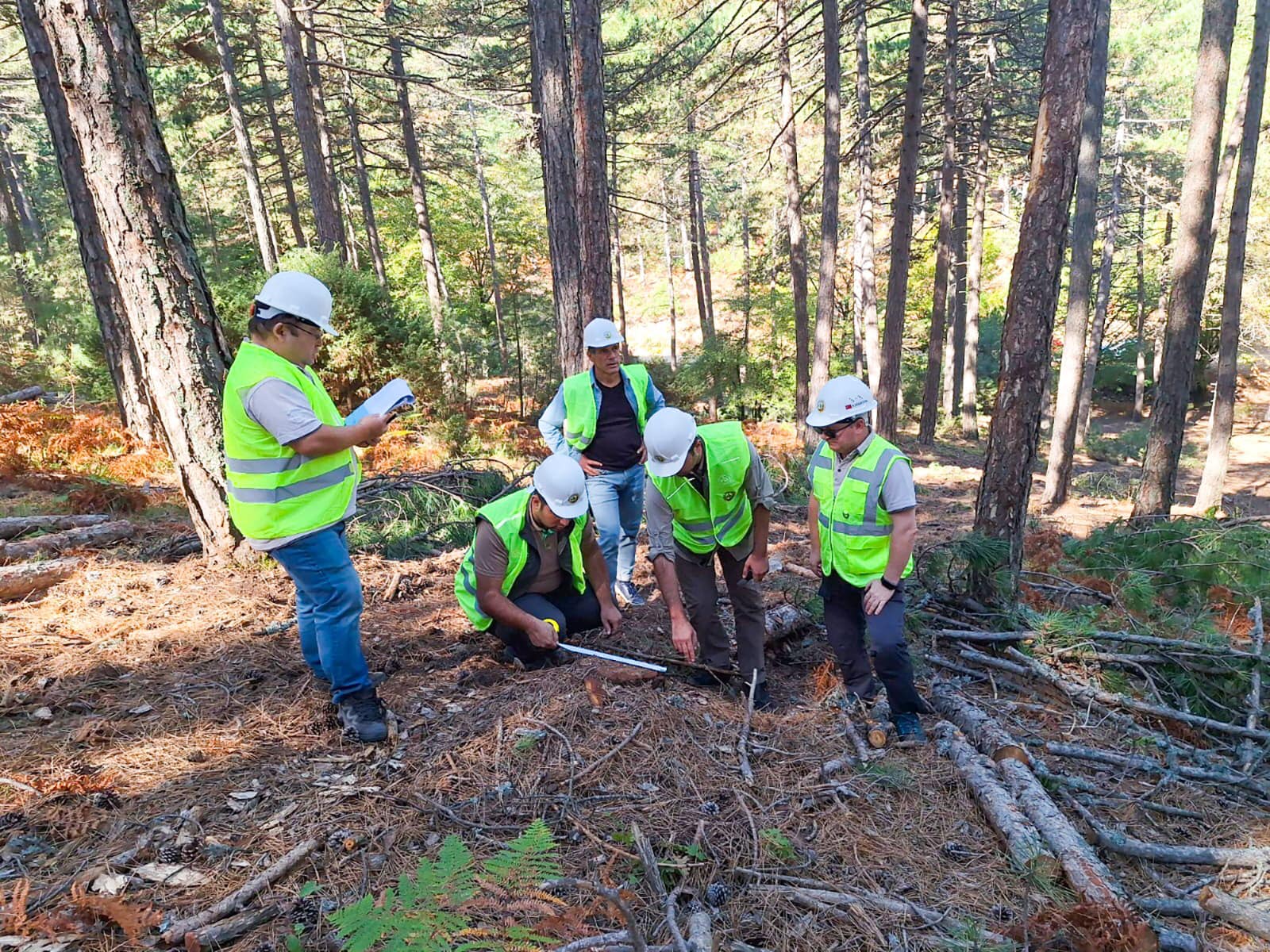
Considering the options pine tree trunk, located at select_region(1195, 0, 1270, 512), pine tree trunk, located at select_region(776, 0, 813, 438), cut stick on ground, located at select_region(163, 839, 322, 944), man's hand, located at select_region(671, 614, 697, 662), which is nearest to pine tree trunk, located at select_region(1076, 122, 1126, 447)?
pine tree trunk, located at select_region(1195, 0, 1270, 512)

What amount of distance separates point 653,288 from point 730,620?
4096 cm

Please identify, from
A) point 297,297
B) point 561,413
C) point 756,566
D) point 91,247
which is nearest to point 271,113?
point 91,247

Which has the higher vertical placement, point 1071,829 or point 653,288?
point 653,288

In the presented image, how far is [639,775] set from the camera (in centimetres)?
301

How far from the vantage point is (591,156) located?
21.5 ft

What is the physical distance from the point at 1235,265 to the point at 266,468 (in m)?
14.1

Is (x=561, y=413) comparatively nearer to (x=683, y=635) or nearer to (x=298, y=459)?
(x=683, y=635)

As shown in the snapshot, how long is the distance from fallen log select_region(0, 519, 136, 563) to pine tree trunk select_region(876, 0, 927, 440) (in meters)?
12.5

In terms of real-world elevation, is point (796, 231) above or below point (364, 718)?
above

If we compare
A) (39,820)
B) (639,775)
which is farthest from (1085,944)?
(39,820)

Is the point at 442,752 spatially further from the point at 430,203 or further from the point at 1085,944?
the point at 430,203

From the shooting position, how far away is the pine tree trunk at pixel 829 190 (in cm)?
1223

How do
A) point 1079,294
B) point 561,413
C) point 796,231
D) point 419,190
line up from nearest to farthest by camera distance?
point 561,413, point 1079,294, point 796,231, point 419,190

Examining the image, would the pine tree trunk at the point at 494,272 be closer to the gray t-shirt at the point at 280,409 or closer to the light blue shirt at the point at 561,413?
the light blue shirt at the point at 561,413
